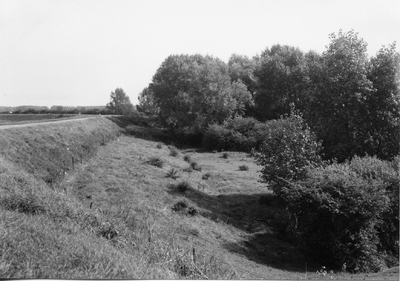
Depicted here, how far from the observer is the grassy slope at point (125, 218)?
691 centimetres

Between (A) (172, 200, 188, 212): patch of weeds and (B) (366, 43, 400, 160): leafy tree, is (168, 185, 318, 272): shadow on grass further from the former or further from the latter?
(B) (366, 43, 400, 160): leafy tree


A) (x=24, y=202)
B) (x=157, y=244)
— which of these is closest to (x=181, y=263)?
(x=157, y=244)

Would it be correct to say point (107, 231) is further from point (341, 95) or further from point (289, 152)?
point (341, 95)

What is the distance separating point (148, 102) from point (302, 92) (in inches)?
1888

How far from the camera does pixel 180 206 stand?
82.9 feet

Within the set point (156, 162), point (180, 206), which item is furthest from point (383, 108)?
point (156, 162)

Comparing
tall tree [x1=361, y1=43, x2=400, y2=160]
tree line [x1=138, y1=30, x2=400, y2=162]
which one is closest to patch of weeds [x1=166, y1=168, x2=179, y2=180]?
tree line [x1=138, y1=30, x2=400, y2=162]

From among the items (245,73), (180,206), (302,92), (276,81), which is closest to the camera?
(180,206)

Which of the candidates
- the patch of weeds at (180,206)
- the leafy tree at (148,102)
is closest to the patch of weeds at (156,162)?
the patch of weeds at (180,206)

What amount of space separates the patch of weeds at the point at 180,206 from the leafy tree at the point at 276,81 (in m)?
41.4

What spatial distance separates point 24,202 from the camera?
392 inches

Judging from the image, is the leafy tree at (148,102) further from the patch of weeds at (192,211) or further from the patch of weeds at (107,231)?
the patch of weeds at (107,231)

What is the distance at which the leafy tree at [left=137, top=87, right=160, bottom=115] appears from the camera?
74.5 meters

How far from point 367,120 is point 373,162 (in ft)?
22.0
